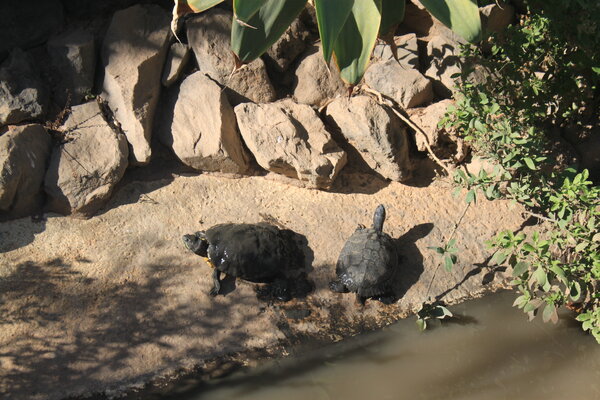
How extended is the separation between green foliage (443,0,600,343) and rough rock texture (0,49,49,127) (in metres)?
3.10

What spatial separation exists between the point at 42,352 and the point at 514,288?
3342mm

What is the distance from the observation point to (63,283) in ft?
14.9

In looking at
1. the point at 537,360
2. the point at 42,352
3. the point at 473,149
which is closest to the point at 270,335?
the point at 42,352

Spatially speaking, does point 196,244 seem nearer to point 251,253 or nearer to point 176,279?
point 176,279

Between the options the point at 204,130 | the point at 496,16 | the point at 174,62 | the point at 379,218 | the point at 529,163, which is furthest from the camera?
the point at 496,16

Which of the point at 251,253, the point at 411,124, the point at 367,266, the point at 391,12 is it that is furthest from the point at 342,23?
the point at 411,124

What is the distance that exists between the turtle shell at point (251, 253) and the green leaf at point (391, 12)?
7.24 feet

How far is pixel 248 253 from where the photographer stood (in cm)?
468

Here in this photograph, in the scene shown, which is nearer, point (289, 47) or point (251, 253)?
point (251, 253)

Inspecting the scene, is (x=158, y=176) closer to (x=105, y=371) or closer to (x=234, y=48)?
(x=105, y=371)

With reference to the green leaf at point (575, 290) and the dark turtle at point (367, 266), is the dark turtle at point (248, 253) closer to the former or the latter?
the dark turtle at point (367, 266)

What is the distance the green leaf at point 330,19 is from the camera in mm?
2426

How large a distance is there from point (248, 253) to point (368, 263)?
869mm

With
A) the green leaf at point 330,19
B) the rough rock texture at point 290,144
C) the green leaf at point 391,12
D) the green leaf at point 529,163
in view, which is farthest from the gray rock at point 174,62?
the green leaf at point 330,19
